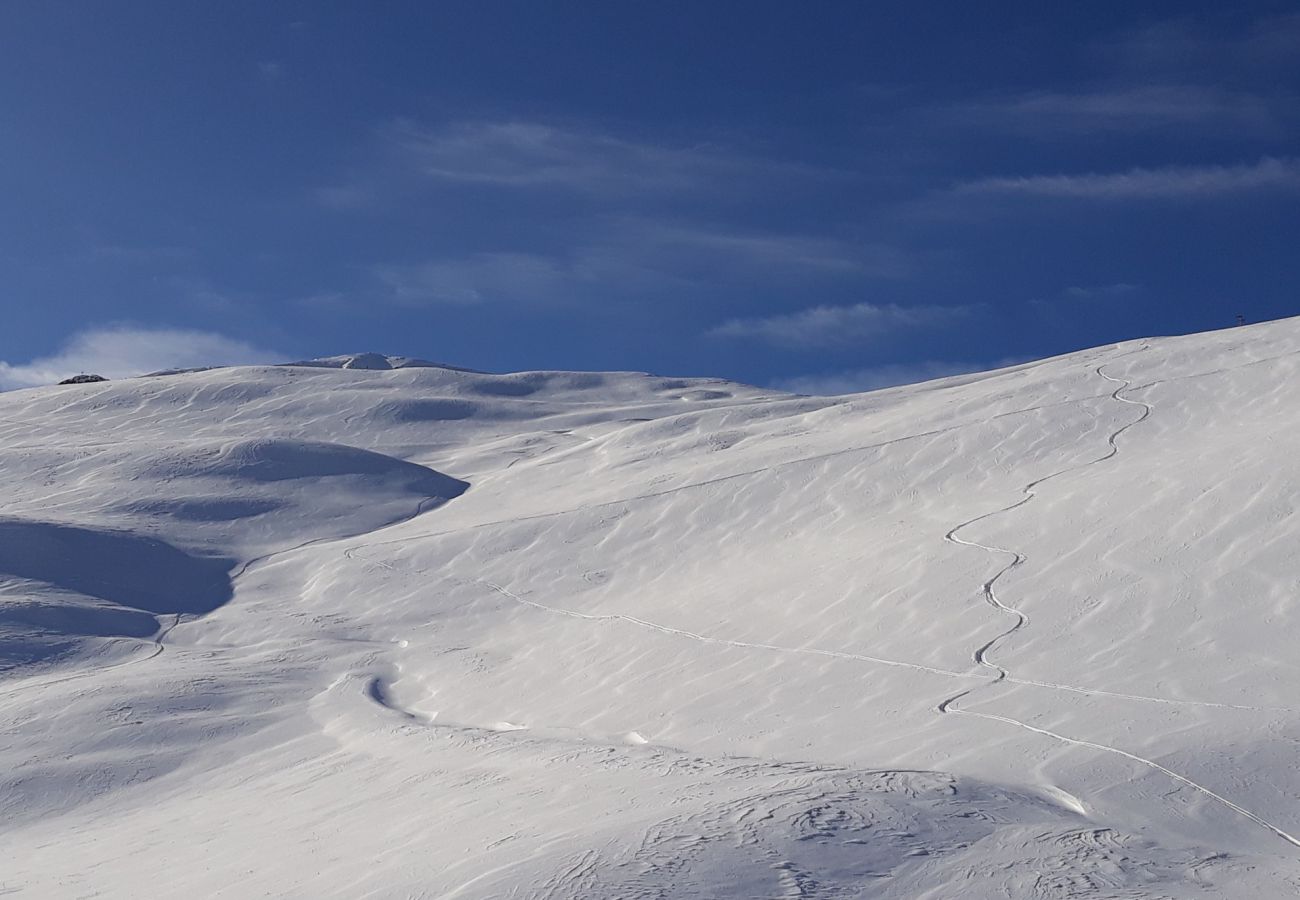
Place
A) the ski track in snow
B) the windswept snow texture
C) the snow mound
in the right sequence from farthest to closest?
the snow mound → the ski track in snow → the windswept snow texture

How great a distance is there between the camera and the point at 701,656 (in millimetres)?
15094

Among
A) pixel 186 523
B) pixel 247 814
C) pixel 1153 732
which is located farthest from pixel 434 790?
pixel 186 523

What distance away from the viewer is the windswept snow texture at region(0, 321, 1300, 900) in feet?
26.4

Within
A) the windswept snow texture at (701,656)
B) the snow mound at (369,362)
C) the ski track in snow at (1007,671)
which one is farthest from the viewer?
the snow mound at (369,362)

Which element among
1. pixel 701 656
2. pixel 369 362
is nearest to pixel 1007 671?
pixel 701 656

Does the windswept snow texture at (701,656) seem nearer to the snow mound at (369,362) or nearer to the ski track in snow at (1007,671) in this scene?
the ski track in snow at (1007,671)

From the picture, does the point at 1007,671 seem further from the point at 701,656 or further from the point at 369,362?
the point at 369,362

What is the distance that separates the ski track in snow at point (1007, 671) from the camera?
27.8ft

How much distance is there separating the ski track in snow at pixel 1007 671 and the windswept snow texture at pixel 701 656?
4 centimetres

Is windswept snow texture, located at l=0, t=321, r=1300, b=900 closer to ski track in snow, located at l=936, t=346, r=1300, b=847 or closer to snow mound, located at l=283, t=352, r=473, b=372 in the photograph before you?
ski track in snow, located at l=936, t=346, r=1300, b=847

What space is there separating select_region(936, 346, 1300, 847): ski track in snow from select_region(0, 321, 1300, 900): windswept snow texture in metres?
0.04

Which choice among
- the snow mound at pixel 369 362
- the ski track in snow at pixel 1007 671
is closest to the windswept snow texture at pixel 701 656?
the ski track in snow at pixel 1007 671

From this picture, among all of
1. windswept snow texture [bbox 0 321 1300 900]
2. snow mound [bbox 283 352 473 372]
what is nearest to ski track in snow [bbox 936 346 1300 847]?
windswept snow texture [bbox 0 321 1300 900]

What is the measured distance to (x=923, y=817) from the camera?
8.01 m
